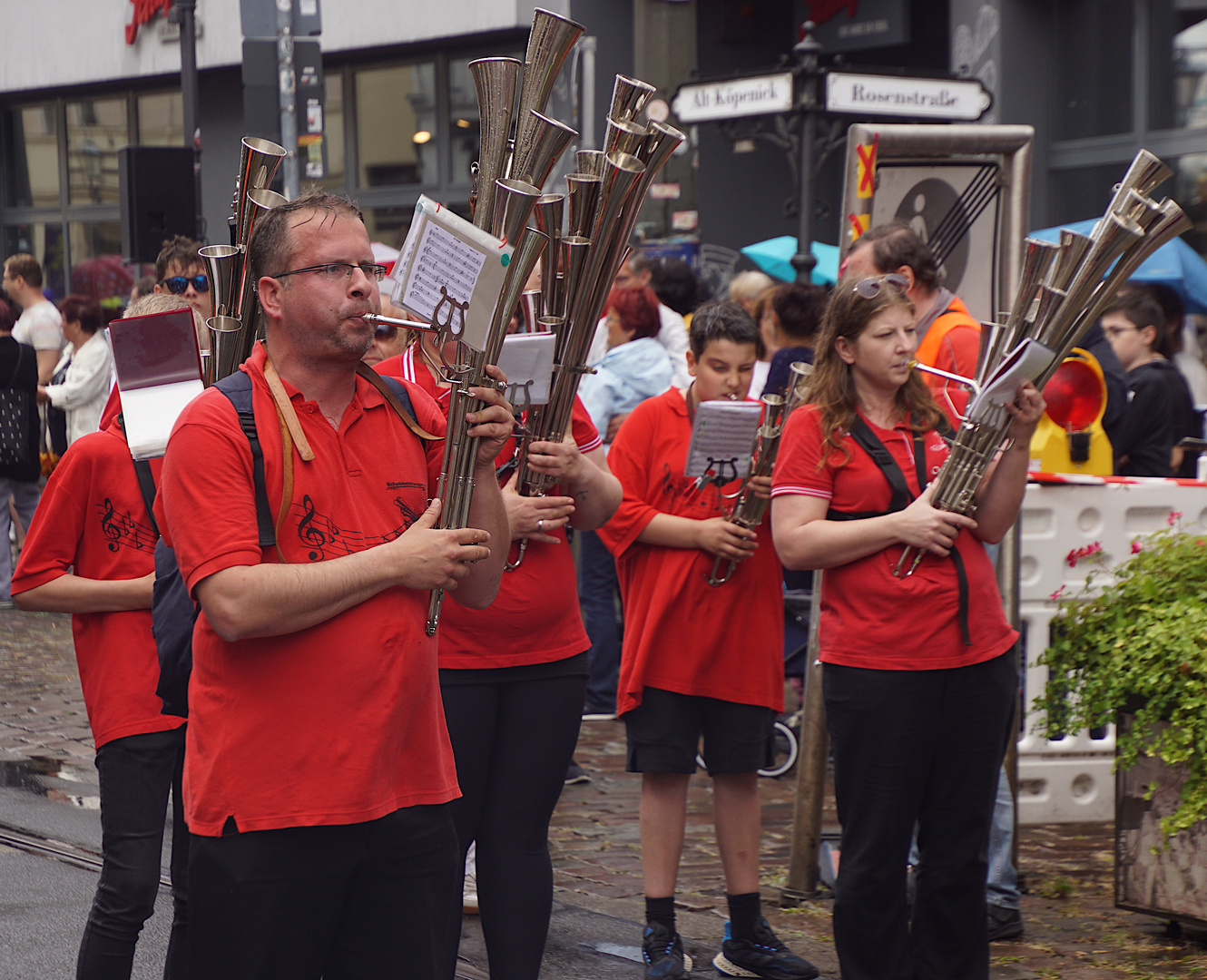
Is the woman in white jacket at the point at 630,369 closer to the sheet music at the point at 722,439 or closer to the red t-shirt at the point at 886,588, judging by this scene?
the sheet music at the point at 722,439

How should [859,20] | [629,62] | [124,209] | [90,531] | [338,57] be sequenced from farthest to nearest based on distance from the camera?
[338,57], [629,62], [859,20], [124,209], [90,531]

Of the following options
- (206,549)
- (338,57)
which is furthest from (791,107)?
(338,57)

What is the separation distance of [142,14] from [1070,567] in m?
16.9

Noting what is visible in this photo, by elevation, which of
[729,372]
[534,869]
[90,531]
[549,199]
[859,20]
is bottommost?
[534,869]

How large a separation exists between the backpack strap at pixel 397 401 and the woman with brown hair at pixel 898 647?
1.30m

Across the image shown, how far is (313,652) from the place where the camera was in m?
2.72

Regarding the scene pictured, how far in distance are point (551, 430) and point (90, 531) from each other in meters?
1.17

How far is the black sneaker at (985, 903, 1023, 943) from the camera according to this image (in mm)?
4801

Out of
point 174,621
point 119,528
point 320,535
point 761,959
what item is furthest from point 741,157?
point 320,535

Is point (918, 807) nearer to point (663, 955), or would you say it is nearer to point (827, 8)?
point (663, 955)

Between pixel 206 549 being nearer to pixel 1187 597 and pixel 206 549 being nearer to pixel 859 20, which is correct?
pixel 1187 597

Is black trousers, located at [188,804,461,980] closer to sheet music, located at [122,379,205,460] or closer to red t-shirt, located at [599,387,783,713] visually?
sheet music, located at [122,379,205,460]

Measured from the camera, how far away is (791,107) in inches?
363

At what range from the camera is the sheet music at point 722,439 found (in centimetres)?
457
